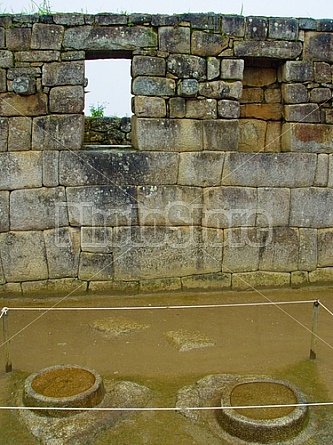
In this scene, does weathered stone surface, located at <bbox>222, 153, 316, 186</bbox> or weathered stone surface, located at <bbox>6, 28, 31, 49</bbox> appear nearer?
weathered stone surface, located at <bbox>6, 28, 31, 49</bbox>

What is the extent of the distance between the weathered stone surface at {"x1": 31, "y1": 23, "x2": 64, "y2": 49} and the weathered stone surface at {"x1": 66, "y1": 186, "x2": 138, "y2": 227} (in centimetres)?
176

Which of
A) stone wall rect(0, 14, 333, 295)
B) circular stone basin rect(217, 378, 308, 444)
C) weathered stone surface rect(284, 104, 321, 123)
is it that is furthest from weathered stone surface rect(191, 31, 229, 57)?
circular stone basin rect(217, 378, 308, 444)

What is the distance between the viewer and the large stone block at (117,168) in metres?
5.91

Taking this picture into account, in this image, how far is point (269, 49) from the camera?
5984mm

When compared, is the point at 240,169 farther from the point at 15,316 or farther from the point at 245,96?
the point at 15,316

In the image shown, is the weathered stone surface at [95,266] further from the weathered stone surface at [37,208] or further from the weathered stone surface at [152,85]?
the weathered stone surface at [152,85]

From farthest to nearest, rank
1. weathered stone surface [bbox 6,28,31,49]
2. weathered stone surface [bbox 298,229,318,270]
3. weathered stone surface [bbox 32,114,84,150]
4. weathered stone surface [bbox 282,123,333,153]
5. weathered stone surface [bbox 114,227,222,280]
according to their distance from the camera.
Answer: weathered stone surface [bbox 298,229,318,270] < weathered stone surface [bbox 282,123,333,153] < weathered stone surface [bbox 114,227,222,280] < weathered stone surface [bbox 32,114,84,150] < weathered stone surface [bbox 6,28,31,49]

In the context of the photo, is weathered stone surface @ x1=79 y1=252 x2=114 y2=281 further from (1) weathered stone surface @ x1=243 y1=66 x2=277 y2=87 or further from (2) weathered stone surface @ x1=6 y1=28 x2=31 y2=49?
(1) weathered stone surface @ x1=243 y1=66 x2=277 y2=87

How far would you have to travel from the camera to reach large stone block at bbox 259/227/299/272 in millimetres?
6398

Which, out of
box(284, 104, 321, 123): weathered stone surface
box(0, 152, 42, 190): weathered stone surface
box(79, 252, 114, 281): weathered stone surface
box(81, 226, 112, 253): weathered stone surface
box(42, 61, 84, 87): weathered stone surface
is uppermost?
box(42, 61, 84, 87): weathered stone surface

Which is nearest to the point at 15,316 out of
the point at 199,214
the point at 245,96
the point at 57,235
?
the point at 57,235

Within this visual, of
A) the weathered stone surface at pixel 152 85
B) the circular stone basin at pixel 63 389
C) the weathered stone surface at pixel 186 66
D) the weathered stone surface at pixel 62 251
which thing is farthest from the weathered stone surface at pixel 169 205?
the circular stone basin at pixel 63 389

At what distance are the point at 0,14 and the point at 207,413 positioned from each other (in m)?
5.04

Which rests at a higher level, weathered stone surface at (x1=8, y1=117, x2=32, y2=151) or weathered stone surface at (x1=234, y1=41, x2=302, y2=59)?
weathered stone surface at (x1=234, y1=41, x2=302, y2=59)
